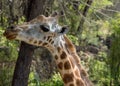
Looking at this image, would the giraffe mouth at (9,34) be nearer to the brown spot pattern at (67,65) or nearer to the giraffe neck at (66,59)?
the giraffe neck at (66,59)

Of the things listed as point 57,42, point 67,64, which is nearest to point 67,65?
point 67,64

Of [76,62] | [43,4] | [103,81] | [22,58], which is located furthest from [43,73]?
[76,62]

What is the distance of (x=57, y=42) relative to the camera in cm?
434

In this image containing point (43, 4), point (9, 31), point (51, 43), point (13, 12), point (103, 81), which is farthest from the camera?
point (103, 81)

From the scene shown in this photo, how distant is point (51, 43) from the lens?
4352mm

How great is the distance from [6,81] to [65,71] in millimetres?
3845

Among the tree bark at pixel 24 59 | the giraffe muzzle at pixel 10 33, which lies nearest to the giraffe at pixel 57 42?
the giraffe muzzle at pixel 10 33

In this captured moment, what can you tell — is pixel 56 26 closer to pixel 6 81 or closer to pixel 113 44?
pixel 6 81

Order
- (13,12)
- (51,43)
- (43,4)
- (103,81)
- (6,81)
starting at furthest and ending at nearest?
(103,81), (13,12), (6,81), (43,4), (51,43)

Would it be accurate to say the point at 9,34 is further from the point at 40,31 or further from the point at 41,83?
the point at 41,83

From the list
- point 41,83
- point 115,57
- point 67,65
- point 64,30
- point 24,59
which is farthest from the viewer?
point 115,57

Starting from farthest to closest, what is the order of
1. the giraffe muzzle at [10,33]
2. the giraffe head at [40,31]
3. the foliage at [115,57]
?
the foliage at [115,57], the giraffe head at [40,31], the giraffe muzzle at [10,33]

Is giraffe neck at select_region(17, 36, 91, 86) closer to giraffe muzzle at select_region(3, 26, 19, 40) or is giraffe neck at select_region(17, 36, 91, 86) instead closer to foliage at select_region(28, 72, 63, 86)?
giraffe muzzle at select_region(3, 26, 19, 40)

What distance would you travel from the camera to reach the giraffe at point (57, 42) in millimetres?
4289
